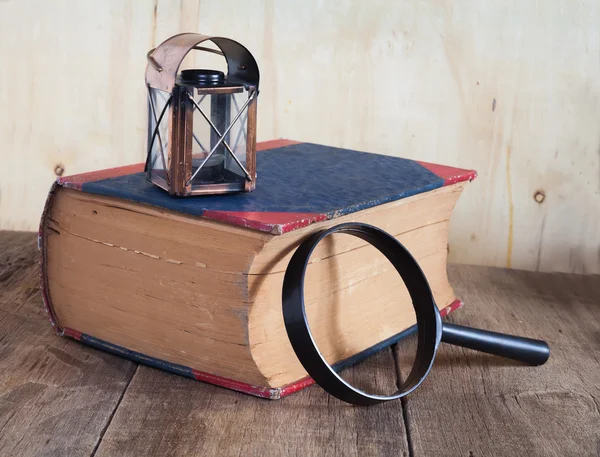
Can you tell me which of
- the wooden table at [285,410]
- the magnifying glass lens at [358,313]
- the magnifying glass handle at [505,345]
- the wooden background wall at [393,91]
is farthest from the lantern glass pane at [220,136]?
the wooden background wall at [393,91]

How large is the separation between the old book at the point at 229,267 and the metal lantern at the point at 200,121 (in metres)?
0.03

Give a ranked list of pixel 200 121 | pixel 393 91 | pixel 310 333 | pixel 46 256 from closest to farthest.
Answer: pixel 310 333 < pixel 200 121 < pixel 46 256 < pixel 393 91

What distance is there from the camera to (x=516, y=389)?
1.07m

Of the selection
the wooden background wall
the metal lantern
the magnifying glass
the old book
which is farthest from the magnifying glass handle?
the wooden background wall

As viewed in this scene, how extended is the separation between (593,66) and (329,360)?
888 millimetres

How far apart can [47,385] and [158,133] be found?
36cm

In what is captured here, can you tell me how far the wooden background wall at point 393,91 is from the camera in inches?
62.9

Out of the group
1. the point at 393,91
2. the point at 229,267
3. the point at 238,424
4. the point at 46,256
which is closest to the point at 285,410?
the point at 238,424

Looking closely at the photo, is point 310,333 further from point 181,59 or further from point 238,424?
point 181,59

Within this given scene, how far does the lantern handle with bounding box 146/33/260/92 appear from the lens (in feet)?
3.30

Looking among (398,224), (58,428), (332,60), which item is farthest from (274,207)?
(332,60)

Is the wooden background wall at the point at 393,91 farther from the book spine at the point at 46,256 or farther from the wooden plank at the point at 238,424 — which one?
the wooden plank at the point at 238,424

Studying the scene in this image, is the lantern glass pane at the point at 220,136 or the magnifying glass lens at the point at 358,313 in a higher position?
the lantern glass pane at the point at 220,136

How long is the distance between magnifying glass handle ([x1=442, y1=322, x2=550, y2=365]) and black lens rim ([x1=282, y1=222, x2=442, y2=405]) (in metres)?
0.06
